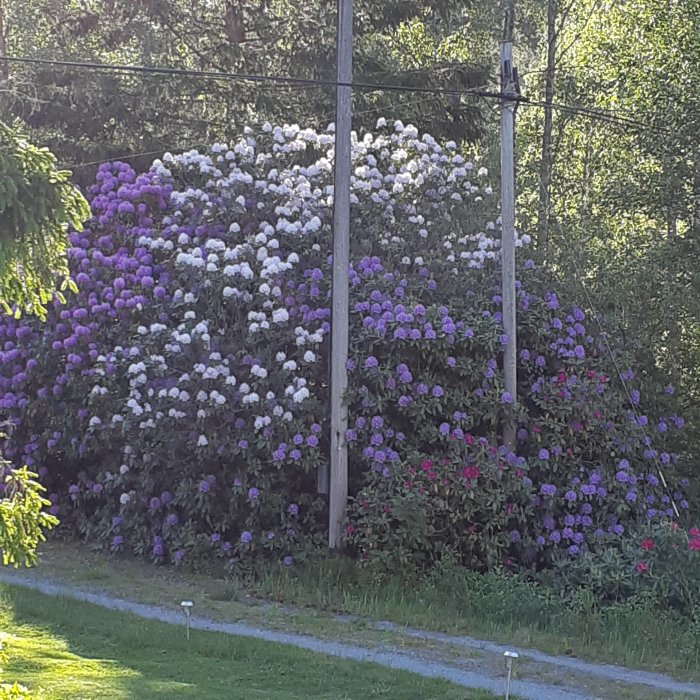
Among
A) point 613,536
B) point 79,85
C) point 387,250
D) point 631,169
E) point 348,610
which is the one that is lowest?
point 348,610

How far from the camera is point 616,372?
1098 centimetres

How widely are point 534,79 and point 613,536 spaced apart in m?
9.67

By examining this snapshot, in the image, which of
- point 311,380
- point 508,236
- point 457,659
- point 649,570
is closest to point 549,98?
point 508,236

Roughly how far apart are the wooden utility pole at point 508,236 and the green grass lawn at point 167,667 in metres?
3.87

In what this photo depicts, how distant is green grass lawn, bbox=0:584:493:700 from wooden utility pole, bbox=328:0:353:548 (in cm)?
249

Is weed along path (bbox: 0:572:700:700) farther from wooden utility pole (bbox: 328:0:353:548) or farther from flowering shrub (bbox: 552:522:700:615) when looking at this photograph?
wooden utility pole (bbox: 328:0:353:548)

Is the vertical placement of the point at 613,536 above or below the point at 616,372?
below

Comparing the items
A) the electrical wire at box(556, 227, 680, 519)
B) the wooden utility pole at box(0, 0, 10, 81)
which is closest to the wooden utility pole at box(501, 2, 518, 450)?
the electrical wire at box(556, 227, 680, 519)

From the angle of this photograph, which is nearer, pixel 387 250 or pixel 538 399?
pixel 538 399

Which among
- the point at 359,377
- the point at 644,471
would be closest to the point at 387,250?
the point at 359,377

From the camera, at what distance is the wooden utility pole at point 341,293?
387 inches

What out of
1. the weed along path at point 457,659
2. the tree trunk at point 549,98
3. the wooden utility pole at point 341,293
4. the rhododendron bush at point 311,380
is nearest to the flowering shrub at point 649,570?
the rhododendron bush at point 311,380

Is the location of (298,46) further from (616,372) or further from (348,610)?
(348,610)

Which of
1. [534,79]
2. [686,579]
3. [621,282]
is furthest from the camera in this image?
[534,79]
